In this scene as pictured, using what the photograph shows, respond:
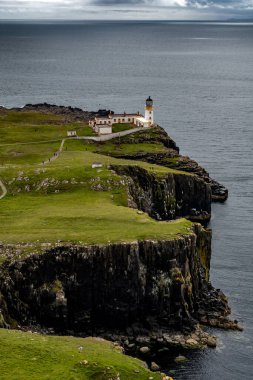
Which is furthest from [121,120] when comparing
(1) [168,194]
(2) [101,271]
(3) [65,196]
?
(2) [101,271]

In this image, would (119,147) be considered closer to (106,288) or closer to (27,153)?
(27,153)

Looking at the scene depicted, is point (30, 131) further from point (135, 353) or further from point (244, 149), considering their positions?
point (135, 353)

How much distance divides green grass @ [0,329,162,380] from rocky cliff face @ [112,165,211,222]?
49020mm

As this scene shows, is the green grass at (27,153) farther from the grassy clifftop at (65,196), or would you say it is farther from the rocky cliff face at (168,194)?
the rocky cliff face at (168,194)

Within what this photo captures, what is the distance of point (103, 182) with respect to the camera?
369ft

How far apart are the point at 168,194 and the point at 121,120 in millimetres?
46189

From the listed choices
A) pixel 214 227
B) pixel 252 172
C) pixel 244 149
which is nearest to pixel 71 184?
pixel 214 227

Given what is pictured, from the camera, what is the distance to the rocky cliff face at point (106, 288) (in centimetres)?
8031

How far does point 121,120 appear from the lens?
6570 inches

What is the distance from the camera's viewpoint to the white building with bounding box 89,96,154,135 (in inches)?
6152

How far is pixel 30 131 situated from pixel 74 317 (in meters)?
87.6

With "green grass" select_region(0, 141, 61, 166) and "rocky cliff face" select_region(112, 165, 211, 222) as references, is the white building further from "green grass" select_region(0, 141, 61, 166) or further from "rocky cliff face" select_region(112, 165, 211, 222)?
"rocky cliff face" select_region(112, 165, 211, 222)

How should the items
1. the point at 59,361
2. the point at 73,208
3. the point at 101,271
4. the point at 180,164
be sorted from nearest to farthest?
the point at 59,361
the point at 101,271
the point at 73,208
the point at 180,164

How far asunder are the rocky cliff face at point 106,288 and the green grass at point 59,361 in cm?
1466
